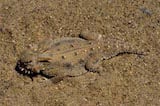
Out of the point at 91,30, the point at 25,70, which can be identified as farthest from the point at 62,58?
the point at 91,30

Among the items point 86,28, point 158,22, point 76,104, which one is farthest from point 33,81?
point 158,22

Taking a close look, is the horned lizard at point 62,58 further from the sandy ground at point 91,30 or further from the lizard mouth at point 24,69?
the sandy ground at point 91,30

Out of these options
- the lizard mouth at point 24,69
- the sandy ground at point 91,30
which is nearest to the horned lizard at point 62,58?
the lizard mouth at point 24,69

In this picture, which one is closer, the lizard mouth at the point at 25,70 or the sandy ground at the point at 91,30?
the sandy ground at the point at 91,30

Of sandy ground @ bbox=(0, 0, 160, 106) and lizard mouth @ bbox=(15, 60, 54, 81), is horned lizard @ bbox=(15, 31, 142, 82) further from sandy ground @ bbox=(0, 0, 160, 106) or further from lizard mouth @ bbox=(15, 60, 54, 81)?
sandy ground @ bbox=(0, 0, 160, 106)

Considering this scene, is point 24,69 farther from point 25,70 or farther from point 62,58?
point 62,58

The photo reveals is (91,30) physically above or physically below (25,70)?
above

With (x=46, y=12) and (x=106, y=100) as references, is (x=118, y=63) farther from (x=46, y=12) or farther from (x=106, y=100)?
(x=46, y=12)
